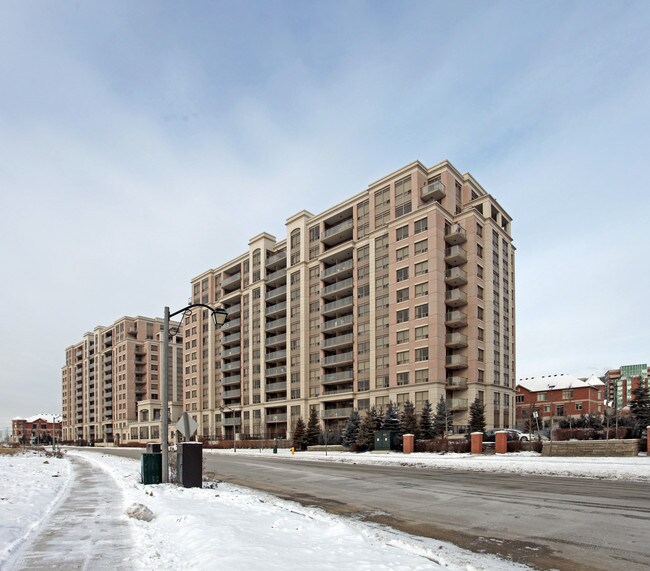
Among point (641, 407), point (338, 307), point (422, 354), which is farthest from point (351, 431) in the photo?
point (641, 407)

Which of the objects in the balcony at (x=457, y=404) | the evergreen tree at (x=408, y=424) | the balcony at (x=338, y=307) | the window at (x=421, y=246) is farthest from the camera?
the balcony at (x=338, y=307)

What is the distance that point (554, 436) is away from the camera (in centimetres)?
→ 3819

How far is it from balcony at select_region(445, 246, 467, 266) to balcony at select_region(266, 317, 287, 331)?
97.4 feet

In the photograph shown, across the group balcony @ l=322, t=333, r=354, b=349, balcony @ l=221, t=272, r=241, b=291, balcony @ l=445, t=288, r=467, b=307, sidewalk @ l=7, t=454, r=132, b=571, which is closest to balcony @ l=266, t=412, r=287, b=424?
balcony @ l=322, t=333, r=354, b=349

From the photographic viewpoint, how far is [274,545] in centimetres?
720

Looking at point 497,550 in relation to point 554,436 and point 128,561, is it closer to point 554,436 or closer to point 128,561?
point 128,561

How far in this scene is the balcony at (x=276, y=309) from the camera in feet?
266

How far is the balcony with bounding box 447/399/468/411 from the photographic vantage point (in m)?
57.6

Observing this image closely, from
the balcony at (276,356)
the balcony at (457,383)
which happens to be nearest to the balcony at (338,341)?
the balcony at (276,356)

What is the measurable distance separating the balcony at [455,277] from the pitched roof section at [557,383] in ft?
179

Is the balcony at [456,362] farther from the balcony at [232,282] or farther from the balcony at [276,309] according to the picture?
the balcony at [232,282]

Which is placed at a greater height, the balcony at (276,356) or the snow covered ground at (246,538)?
the snow covered ground at (246,538)

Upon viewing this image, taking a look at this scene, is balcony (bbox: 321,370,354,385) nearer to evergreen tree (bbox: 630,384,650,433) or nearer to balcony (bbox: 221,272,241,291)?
balcony (bbox: 221,272,241,291)

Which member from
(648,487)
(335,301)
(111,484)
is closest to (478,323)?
(335,301)
